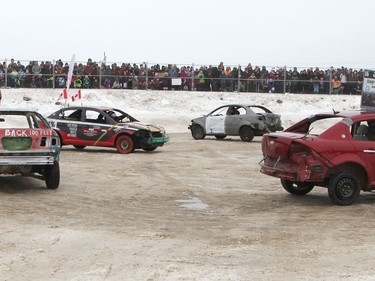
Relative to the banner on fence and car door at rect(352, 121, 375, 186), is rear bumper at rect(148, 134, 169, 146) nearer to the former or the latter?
the banner on fence

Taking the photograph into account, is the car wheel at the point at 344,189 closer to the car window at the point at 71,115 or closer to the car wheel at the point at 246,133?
the car window at the point at 71,115

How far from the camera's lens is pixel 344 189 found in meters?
11.0

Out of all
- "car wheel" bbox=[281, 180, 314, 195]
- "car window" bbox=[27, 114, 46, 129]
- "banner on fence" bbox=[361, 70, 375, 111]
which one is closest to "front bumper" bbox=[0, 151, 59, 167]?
"car window" bbox=[27, 114, 46, 129]

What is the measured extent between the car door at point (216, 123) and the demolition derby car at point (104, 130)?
17.1ft

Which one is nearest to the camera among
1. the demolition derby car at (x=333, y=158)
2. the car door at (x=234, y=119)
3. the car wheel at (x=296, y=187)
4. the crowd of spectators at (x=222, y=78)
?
the demolition derby car at (x=333, y=158)

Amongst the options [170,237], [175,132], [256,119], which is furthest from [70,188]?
[175,132]

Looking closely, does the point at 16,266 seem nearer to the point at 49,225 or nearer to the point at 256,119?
the point at 49,225

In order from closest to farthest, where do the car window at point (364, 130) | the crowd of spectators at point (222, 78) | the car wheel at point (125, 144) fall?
the car window at point (364, 130), the car wheel at point (125, 144), the crowd of spectators at point (222, 78)

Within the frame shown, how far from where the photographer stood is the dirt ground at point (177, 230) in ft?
22.9

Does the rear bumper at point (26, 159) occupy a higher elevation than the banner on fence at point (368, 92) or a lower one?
lower

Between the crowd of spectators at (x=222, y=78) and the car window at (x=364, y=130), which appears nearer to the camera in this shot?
the car window at (x=364, y=130)

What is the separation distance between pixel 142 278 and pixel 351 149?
18.2ft

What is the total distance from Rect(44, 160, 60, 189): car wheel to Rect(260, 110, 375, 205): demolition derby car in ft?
13.4

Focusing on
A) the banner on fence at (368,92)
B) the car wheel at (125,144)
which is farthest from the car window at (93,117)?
the banner on fence at (368,92)
